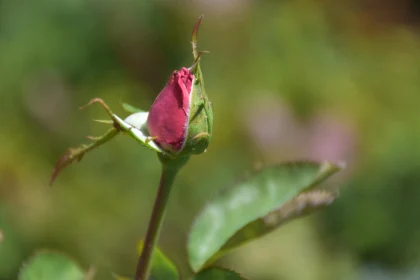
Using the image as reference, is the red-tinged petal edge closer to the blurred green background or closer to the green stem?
the green stem

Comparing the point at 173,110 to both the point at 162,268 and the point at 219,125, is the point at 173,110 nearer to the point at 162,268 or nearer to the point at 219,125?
the point at 162,268

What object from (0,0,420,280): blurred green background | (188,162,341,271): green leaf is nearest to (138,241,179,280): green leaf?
(188,162,341,271): green leaf

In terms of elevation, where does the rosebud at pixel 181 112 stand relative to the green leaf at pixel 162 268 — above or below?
above

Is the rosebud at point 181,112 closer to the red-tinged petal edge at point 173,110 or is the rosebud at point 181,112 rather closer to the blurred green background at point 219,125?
the red-tinged petal edge at point 173,110

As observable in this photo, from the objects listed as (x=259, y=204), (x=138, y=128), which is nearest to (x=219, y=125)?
(x=259, y=204)

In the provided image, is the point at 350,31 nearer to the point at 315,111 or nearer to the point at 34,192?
the point at 315,111

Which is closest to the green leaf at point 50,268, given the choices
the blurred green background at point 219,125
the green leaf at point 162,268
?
the green leaf at point 162,268
